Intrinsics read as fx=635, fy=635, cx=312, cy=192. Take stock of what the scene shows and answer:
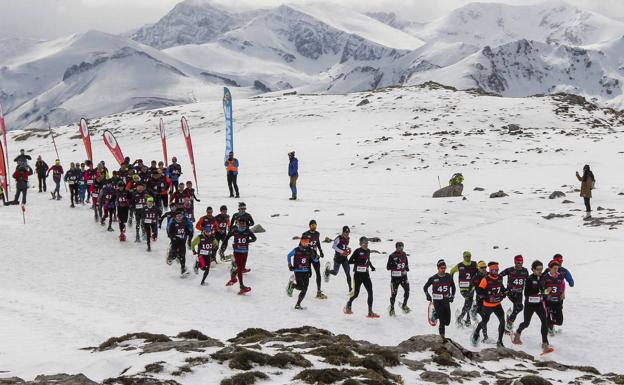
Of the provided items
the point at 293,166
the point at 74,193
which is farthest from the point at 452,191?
the point at 74,193

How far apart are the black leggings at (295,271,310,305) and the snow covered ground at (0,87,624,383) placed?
527 mm

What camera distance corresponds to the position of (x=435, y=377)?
11.2 metres

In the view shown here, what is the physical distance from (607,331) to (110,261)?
15.5m

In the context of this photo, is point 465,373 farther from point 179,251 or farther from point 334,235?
point 334,235

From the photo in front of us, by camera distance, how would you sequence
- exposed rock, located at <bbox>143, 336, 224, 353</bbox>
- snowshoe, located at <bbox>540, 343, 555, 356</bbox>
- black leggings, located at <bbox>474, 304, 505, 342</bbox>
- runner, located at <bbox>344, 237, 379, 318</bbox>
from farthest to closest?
runner, located at <bbox>344, 237, 379, 318</bbox>
black leggings, located at <bbox>474, 304, 505, 342</bbox>
snowshoe, located at <bbox>540, 343, 555, 356</bbox>
exposed rock, located at <bbox>143, 336, 224, 353</bbox>

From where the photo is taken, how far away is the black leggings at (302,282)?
17.1 metres

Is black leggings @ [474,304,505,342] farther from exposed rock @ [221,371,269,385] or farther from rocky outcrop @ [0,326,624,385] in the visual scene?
exposed rock @ [221,371,269,385]

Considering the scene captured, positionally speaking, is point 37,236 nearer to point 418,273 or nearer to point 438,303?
point 418,273

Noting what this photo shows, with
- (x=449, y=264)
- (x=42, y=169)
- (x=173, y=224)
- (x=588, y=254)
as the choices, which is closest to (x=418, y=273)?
(x=449, y=264)

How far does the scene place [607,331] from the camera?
51.6 feet

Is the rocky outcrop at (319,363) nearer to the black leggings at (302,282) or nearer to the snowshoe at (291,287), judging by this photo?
the black leggings at (302,282)

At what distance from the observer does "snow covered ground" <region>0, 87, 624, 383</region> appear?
51.0 ft

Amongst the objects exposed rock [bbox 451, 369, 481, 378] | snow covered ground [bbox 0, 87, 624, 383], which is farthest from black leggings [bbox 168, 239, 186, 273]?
exposed rock [bbox 451, 369, 481, 378]

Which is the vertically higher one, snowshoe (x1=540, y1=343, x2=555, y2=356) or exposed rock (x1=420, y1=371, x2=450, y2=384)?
exposed rock (x1=420, y1=371, x2=450, y2=384)
